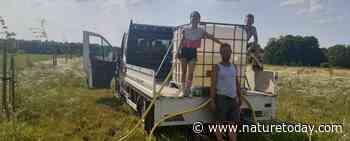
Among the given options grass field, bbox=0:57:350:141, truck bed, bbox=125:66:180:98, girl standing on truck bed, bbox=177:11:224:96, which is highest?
girl standing on truck bed, bbox=177:11:224:96

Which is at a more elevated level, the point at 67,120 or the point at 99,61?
the point at 99,61

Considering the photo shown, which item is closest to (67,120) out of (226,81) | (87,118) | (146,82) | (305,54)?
(87,118)

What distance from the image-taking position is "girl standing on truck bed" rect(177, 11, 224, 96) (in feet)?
16.6

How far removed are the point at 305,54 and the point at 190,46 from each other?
267 feet

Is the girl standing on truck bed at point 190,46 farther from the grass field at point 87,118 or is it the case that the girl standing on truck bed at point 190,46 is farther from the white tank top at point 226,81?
the grass field at point 87,118

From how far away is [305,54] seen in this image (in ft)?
261

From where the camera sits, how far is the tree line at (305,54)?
7825 cm

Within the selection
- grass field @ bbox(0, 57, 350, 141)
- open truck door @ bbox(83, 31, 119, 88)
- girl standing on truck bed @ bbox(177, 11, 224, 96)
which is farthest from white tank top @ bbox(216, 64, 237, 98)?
open truck door @ bbox(83, 31, 119, 88)

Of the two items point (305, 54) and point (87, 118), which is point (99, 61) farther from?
point (305, 54)

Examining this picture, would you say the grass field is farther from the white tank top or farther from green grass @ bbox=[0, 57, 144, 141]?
the white tank top

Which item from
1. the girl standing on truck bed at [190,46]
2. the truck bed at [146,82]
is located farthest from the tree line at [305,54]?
the girl standing on truck bed at [190,46]

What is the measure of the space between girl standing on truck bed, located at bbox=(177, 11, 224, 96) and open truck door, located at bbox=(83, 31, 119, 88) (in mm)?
4823

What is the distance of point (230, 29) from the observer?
5672 mm

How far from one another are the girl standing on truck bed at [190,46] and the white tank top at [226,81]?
1.65 feet
